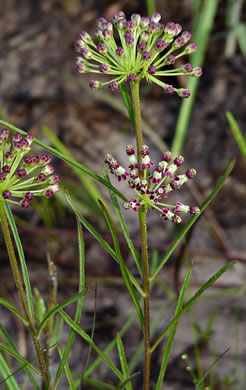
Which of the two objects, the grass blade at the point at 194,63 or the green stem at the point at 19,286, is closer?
the green stem at the point at 19,286

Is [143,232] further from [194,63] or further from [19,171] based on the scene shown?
[194,63]

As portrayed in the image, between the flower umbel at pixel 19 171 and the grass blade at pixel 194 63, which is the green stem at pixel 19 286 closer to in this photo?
the flower umbel at pixel 19 171

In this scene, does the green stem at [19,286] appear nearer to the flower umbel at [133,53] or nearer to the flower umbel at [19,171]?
the flower umbel at [19,171]

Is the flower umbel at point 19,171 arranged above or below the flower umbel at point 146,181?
above

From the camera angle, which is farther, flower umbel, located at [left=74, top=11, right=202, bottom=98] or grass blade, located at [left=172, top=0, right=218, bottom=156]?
grass blade, located at [left=172, top=0, right=218, bottom=156]

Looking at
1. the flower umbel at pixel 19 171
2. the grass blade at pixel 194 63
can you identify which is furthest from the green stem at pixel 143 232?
the grass blade at pixel 194 63

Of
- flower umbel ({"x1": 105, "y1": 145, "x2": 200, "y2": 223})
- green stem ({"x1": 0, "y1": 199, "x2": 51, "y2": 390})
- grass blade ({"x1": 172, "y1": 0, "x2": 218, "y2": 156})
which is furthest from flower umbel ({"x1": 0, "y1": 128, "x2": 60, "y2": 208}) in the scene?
grass blade ({"x1": 172, "y1": 0, "x2": 218, "y2": 156})

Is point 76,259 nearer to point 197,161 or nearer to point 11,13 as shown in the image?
point 197,161

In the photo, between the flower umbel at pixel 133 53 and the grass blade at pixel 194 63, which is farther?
the grass blade at pixel 194 63

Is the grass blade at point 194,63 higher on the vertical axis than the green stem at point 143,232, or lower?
higher

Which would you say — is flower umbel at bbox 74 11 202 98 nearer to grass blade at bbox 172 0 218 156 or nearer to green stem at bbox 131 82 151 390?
green stem at bbox 131 82 151 390

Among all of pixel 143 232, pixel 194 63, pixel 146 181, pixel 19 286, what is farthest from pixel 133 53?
pixel 194 63

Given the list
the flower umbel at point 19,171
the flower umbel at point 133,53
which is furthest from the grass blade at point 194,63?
the flower umbel at point 19,171
